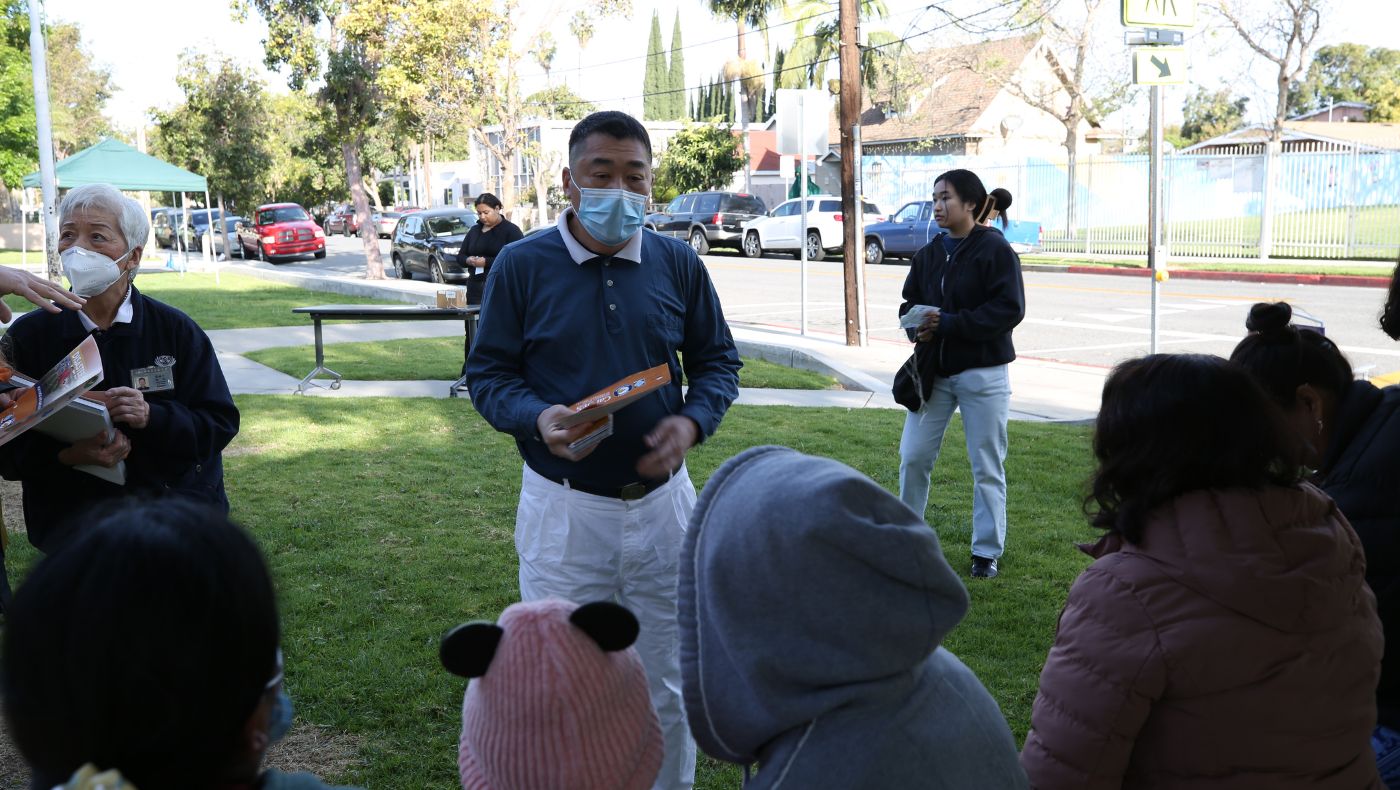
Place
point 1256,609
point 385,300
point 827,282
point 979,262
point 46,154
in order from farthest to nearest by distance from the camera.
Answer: point 827,282, point 385,300, point 46,154, point 979,262, point 1256,609

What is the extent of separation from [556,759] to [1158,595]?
1.11m

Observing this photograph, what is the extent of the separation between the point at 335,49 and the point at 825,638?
2671 centimetres

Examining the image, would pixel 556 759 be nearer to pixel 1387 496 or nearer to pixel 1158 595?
pixel 1158 595

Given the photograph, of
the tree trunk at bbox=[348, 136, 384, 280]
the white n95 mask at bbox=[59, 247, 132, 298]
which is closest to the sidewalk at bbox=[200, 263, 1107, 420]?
the white n95 mask at bbox=[59, 247, 132, 298]

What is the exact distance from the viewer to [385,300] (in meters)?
21.4

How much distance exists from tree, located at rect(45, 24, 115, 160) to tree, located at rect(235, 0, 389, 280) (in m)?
25.9

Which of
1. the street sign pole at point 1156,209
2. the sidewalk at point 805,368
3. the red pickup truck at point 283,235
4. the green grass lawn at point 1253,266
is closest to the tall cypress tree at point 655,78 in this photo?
the red pickup truck at point 283,235

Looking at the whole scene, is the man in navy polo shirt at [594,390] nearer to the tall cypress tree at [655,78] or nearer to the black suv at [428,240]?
the black suv at [428,240]

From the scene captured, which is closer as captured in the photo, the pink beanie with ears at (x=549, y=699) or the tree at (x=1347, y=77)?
the pink beanie with ears at (x=549, y=699)

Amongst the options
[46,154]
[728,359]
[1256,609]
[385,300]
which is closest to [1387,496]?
[1256,609]

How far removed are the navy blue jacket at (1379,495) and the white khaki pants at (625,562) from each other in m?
1.62

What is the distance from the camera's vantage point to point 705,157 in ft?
157

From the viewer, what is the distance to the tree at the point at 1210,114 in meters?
67.8

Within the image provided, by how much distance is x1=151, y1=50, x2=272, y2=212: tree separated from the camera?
3297 cm
